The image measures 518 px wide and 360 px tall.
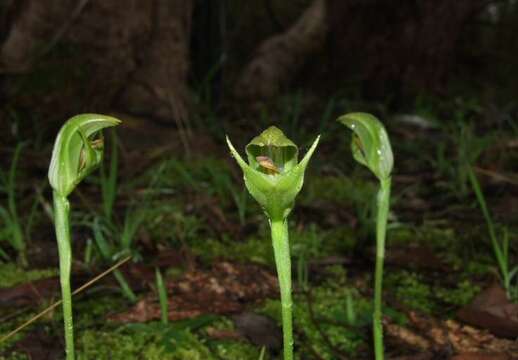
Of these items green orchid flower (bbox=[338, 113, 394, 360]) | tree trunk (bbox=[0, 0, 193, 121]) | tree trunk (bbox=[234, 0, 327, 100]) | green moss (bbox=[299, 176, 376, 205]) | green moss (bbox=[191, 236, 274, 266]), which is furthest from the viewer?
tree trunk (bbox=[234, 0, 327, 100])

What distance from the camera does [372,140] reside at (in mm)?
1171

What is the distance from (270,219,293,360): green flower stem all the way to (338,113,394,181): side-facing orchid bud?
330mm

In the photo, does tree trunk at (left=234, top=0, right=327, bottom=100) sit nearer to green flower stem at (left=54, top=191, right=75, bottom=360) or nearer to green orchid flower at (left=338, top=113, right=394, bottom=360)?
green orchid flower at (left=338, top=113, right=394, bottom=360)

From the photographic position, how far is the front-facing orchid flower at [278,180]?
32.3 inches

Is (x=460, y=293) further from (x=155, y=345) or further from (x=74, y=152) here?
(x=74, y=152)

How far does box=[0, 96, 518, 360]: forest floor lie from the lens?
139 centimetres

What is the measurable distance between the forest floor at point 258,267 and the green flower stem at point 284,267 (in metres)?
0.10

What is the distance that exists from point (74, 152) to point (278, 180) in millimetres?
326

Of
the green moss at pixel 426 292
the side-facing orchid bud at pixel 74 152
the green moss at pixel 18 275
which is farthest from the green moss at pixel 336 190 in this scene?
the side-facing orchid bud at pixel 74 152

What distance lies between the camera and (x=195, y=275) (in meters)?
1.71

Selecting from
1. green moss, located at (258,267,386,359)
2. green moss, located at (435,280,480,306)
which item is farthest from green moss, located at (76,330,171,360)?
green moss, located at (435,280,480,306)

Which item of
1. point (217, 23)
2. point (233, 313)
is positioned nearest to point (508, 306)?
point (233, 313)

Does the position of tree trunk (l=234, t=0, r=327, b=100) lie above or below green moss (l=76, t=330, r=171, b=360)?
above

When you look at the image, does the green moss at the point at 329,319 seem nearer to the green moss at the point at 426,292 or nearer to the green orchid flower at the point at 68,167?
the green moss at the point at 426,292
